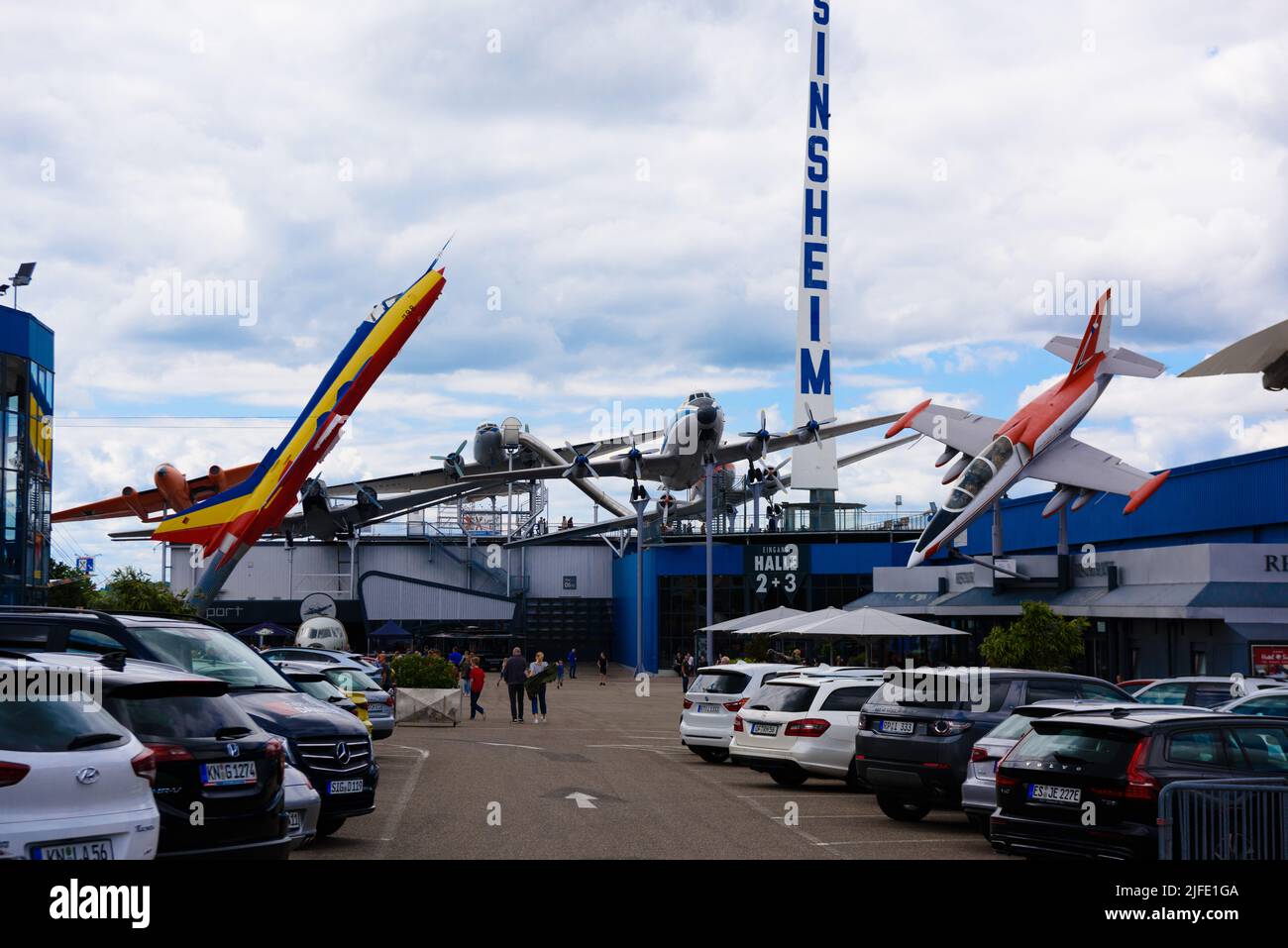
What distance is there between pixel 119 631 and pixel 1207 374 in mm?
9172

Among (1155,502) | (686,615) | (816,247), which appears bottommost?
(686,615)

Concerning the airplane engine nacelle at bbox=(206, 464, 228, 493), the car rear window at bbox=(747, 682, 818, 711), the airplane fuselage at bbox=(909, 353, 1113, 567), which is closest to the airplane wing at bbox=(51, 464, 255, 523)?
the airplane engine nacelle at bbox=(206, 464, 228, 493)

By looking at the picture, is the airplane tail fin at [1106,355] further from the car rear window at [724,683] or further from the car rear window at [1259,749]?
the car rear window at [1259,749]

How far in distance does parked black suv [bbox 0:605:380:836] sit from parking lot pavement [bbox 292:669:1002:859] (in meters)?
0.59

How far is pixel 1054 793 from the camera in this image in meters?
10.0

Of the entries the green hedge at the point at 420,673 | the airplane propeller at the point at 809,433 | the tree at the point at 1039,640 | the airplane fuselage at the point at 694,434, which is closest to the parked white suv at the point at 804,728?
the tree at the point at 1039,640

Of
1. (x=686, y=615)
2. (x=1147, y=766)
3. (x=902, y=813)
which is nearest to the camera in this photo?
(x=1147, y=766)

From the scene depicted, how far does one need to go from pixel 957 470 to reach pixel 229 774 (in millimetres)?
36240

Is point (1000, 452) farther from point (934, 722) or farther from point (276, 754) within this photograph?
point (276, 754)

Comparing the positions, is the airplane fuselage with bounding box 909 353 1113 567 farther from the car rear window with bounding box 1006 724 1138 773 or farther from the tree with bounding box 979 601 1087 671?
the car rear window with bounding box 1006 724 1138 773
